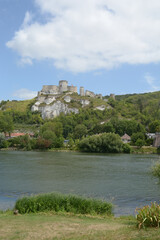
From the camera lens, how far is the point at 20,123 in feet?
435

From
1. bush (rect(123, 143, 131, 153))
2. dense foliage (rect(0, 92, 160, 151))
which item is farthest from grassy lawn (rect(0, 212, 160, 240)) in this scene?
bush (rect(123, 143, 131, 153))

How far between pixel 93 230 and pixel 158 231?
81.8 inches

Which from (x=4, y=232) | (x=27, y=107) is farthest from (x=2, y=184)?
(x=27, y=107)

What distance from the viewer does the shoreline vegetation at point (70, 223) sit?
7.43m

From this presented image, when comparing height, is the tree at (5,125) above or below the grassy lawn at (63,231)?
above

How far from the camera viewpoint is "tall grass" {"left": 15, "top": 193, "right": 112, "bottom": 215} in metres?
12.1

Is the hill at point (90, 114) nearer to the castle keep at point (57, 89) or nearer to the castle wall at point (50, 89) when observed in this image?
the castle keep at point (57, 89)

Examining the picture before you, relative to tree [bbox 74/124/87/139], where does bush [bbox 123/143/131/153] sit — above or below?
below

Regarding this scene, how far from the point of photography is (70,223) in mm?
9250

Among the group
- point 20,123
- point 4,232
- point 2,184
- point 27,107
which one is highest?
point 27,107

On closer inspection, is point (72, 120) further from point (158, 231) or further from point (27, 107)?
point (158, 231)

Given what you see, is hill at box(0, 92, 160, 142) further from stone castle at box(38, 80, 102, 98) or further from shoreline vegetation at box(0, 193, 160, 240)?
shoreline vegetation at box(0, 193, 160, 240)

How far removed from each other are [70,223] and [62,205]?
3186 millimetres

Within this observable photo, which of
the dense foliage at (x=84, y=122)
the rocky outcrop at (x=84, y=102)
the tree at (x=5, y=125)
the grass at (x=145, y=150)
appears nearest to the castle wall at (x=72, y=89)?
the dense foliage at (x=84, y=122)
